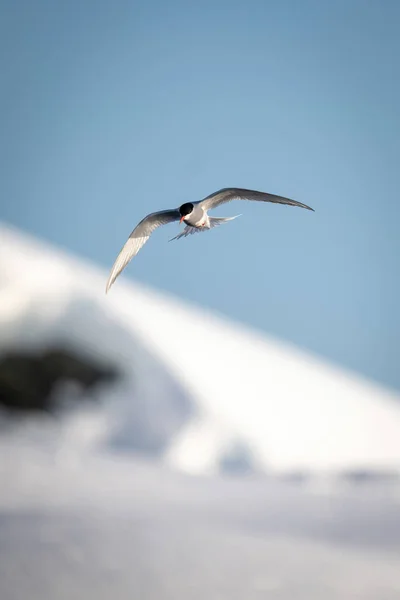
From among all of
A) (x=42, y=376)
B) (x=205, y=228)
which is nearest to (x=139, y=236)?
(x=205, y=228)

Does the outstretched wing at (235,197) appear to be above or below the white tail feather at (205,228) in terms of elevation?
above

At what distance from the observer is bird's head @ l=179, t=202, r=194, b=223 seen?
5.33 feet

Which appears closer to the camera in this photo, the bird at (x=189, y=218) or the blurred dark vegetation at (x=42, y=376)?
the bird at (x=189, y=218)

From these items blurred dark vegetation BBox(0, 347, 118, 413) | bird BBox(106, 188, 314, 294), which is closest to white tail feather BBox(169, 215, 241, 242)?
bird BBox(106, 188, 314, 294)

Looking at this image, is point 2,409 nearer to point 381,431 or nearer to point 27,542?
point 27,542

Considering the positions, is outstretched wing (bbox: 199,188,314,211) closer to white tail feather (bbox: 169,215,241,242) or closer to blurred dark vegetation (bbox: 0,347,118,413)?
white tail feather (bbox: 169,215,241,242)

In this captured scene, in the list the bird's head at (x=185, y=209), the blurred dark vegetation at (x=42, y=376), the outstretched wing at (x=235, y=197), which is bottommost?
the bird's head at (x=185, y=209)

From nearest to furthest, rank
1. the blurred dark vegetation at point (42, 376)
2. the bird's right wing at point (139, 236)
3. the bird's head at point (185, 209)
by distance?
the bird's head at point (185, 209)
the bird's right wing at point (139, 236)
the blurred dark vegetation at point (42, 376)

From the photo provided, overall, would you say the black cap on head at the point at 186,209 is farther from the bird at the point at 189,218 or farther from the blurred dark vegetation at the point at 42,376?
the blurred dark vegetation at the point at 42,376

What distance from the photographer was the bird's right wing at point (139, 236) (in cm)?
178

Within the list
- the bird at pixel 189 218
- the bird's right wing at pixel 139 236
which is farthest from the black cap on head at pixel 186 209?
the bird's right wing at pixel 139 236

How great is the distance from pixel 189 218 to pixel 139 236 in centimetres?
24

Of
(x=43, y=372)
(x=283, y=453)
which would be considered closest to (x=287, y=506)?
(x=283, y=453)

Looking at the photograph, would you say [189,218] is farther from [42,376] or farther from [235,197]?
[42,376]
